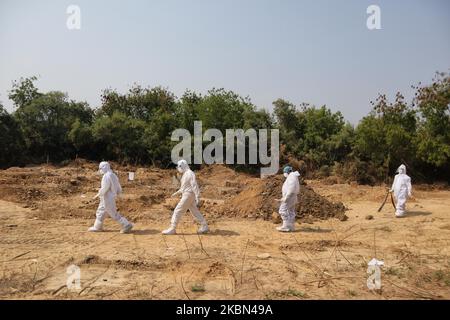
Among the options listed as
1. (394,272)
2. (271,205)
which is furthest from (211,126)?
(394,272)

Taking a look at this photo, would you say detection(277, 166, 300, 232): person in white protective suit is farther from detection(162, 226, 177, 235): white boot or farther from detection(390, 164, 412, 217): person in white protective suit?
detection(390, 164, 412, 217): person in white protective suit

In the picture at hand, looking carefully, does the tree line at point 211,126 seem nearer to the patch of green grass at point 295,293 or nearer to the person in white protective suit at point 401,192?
the person in white protective suit at point 401,192

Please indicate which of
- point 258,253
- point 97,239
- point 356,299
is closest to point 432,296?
point 356,299

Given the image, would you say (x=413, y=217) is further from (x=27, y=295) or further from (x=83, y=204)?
(x=27, y=295)

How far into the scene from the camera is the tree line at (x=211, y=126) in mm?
23203

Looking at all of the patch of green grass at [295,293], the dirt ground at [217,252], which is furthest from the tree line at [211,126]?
the patch of green grass at [295,293]

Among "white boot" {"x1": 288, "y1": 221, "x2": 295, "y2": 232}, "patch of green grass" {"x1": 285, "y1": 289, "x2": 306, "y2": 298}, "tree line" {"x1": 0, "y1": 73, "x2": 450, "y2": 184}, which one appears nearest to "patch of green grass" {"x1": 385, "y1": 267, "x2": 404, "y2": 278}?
"patch of green grass" {"x1": 285, "y1": 289, "x2": 306, "y2": 298}

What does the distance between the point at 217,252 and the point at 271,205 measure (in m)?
4.19

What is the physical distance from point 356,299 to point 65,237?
613 centimetres

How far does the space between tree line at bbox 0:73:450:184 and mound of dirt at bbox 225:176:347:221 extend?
1073cm

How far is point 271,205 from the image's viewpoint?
1263 centimetres

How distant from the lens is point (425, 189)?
21.9 metres

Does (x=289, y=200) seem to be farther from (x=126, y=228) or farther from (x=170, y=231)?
(x=126, y=228)

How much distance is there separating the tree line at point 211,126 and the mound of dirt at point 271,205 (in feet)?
35.2
